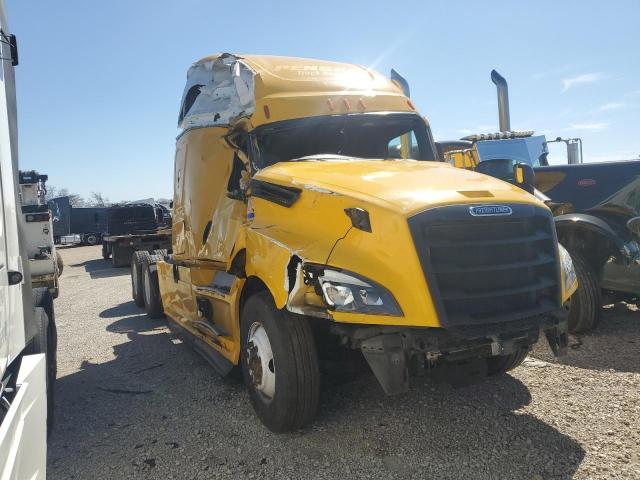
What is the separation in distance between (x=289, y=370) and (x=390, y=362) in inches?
29.8

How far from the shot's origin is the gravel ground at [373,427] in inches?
120

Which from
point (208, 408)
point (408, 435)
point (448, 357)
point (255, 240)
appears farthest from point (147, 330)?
point (448, 357)

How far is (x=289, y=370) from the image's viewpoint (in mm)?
3256

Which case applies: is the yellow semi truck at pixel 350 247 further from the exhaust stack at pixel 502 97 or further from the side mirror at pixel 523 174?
the exhaust stack at pixel 502 97

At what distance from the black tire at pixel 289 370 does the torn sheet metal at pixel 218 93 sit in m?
1.87

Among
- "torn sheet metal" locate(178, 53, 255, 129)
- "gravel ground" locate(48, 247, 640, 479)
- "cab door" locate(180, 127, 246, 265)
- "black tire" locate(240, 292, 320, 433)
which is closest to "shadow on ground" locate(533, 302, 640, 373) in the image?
"gravel ground" locate(48, 247, 640, 479)

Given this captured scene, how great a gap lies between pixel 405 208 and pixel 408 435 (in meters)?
1.67

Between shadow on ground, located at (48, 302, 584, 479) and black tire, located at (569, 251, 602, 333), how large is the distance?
5.21 feet

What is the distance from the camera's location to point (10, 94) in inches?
108

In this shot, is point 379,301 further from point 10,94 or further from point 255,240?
point 10,94

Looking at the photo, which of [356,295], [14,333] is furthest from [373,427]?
[14,333]

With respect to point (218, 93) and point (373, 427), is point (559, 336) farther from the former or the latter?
point (218, 93)

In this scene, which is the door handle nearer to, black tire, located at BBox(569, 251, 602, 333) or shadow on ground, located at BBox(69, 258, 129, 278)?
black tire, located at BBox(569, 251, 602, 333)

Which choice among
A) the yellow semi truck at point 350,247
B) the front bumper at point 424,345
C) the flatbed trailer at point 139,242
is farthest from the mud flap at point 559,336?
the flatbed trailer at point 139,242
